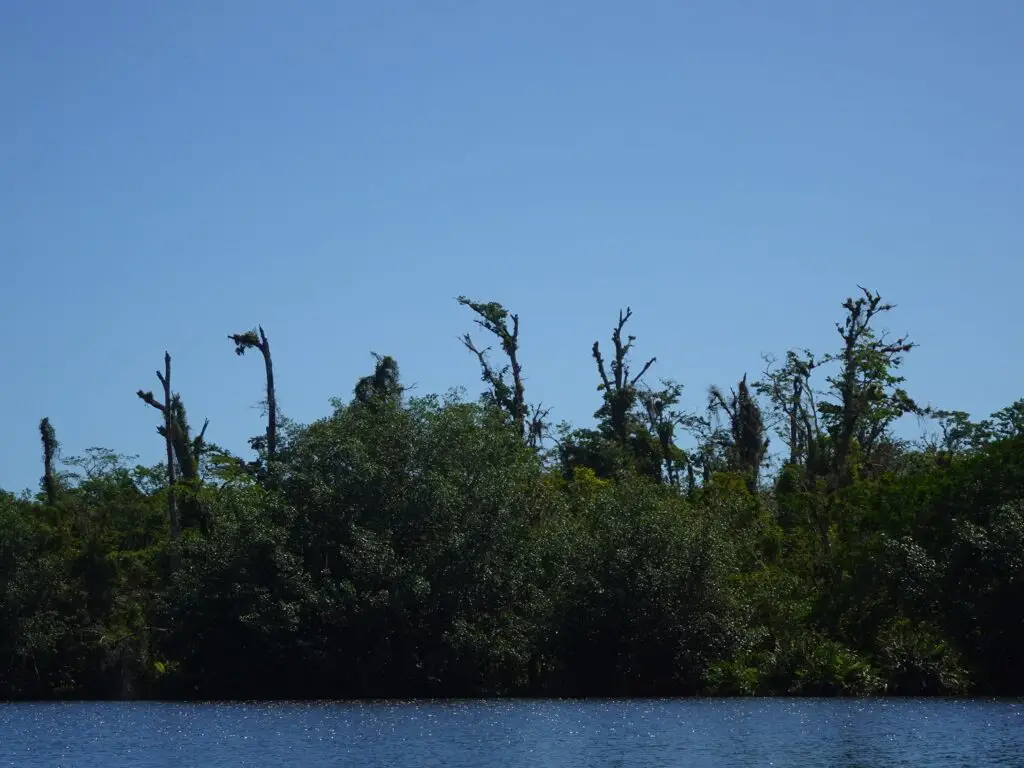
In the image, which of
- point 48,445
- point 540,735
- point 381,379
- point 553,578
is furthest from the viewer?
point 48,445

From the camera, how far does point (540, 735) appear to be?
32500 mm

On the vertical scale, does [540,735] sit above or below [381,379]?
below

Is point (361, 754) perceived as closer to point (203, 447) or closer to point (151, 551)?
point (151, 551)

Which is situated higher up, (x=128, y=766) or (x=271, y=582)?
(x=271, y=582)

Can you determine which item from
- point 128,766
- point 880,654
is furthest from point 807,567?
point 128,766

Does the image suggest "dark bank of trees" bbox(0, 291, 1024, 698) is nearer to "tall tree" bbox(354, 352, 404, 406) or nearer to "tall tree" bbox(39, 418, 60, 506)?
"tall tree" bbox(354, 352, 404, 406)

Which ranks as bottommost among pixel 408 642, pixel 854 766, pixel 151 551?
pixel 854 766

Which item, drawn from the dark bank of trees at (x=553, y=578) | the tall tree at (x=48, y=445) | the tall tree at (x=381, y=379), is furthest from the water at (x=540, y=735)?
the tall tree at (x=48, y=445)

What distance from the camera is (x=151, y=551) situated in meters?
61.9

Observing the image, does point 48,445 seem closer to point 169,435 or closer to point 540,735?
point 169,435

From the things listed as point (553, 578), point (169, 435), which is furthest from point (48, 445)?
point (553, 578)

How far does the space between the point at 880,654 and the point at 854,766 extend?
871 inches

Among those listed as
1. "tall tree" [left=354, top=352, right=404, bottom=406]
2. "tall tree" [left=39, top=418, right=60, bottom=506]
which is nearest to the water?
"tall tree" [left=354, top=352, right=404, bottom=406]

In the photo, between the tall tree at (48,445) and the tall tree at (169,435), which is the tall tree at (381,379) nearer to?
the tall tree at (169,435)
